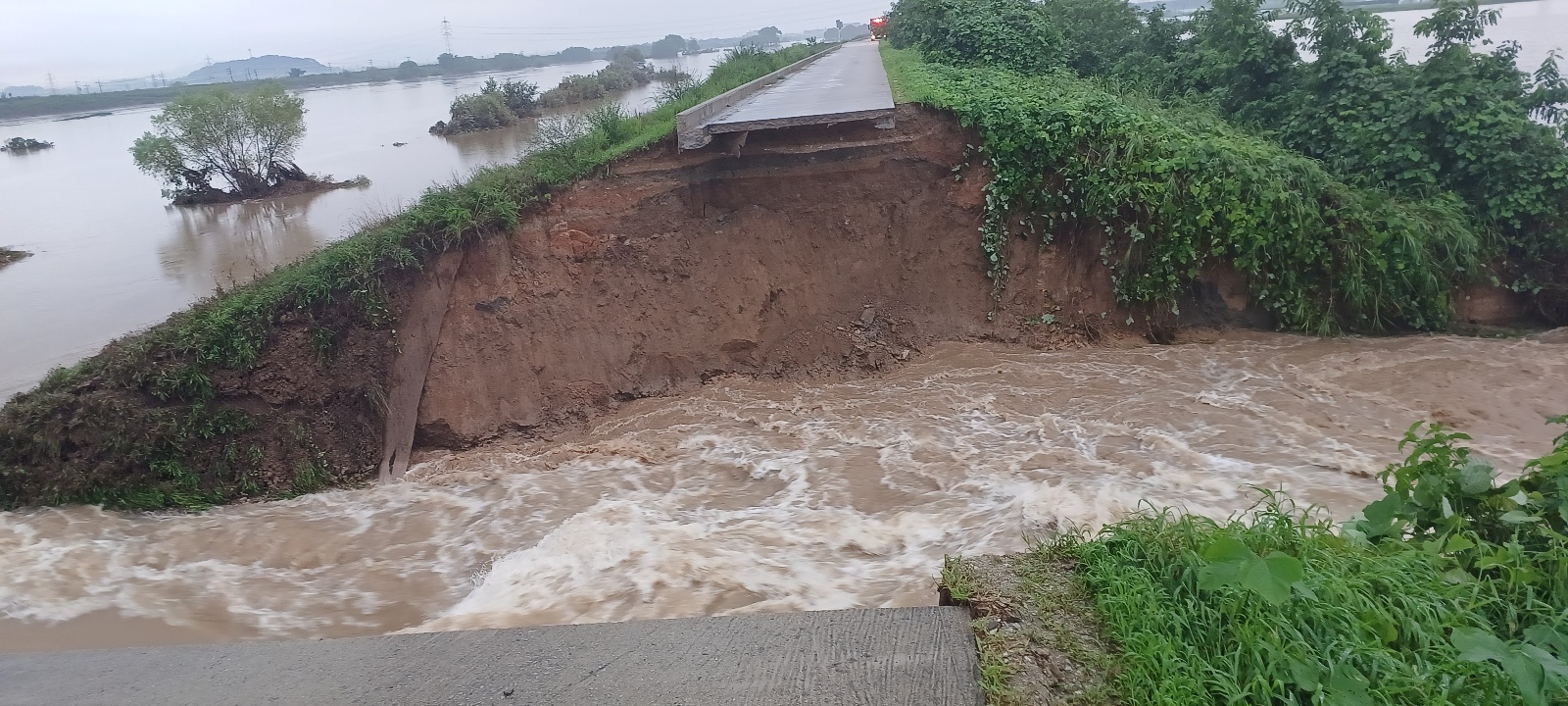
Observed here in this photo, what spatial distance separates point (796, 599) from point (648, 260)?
513 cm

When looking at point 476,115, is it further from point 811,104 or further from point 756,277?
point 756,277

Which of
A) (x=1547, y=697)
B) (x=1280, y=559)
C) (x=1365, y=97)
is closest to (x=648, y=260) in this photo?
(x=1280, y=559)

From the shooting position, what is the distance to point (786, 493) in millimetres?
6207

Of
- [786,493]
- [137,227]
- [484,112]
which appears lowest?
[786,493]

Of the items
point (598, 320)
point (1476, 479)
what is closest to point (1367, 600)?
point (1476, 479)

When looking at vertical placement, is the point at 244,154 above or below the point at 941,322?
above

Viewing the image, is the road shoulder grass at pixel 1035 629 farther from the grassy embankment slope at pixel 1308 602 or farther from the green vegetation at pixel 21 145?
the green vegetation at pixel 21 145

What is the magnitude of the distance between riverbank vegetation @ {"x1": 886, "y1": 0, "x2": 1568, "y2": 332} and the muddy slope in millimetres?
460

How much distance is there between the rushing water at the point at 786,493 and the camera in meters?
4.96

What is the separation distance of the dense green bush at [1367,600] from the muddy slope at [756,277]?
18.9ft

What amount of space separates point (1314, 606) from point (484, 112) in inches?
1299

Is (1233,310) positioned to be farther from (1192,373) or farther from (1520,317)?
(1520,317)

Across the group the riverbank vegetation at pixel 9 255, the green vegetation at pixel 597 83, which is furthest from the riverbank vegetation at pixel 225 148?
the green vegetation at pixel 597 83

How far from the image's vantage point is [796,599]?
442cm
